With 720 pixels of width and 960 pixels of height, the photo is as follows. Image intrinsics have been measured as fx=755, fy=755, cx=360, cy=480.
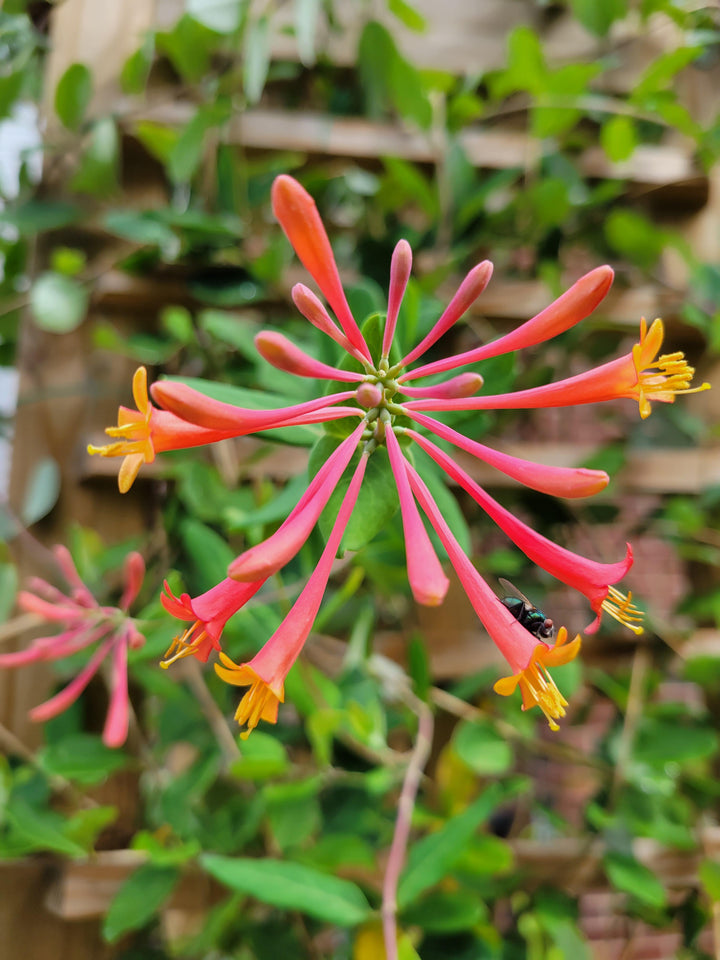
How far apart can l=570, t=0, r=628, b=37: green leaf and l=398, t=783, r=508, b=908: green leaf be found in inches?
28.3

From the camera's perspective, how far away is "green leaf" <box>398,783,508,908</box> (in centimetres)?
46

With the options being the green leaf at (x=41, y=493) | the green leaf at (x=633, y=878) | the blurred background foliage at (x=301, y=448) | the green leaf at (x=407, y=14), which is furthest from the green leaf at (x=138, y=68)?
the green leaf at (x=633, y=878)

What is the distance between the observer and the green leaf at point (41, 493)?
68 cm

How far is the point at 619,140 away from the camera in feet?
2.24

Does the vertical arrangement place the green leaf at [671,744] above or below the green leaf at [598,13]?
below

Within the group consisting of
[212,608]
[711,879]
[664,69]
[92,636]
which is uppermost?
[664,69]

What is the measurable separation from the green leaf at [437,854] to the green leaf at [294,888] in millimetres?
31

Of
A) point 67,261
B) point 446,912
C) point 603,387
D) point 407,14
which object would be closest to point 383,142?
point 407,14

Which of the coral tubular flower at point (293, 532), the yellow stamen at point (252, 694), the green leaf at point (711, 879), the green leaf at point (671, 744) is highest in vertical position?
the coral tubular flower at point (293, 532)

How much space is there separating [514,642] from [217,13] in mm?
602

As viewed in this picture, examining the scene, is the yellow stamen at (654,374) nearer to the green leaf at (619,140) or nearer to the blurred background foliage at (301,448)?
the blurred background foliage at (301,448)

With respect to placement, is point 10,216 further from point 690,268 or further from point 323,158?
point 690,268

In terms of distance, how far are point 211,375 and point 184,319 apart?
8cm

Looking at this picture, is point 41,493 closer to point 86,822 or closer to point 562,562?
point 86,822
